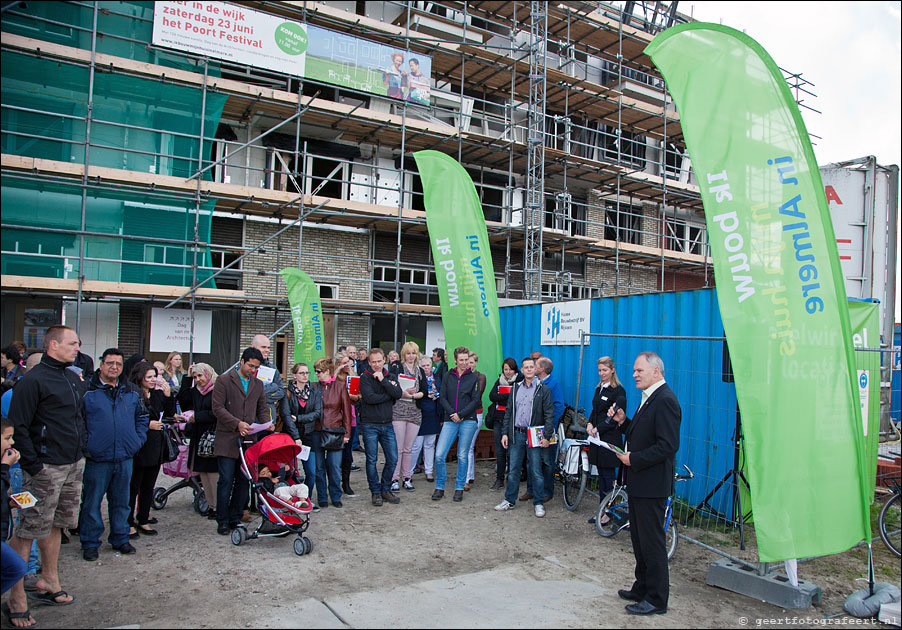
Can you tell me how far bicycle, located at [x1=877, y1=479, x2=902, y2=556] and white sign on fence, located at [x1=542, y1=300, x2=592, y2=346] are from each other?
467cm

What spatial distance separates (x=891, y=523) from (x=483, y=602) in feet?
16.1

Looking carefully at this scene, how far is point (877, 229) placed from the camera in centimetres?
1147

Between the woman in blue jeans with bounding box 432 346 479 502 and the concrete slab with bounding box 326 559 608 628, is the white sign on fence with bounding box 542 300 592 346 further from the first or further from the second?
the concrete slab with bounding box 326 559 608 628

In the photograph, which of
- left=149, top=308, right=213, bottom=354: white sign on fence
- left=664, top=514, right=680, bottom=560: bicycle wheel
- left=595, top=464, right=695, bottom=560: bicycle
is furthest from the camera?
left=149, top=308, right=213, bottom=354: white sign on fence

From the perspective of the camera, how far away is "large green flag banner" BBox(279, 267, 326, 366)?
12.5m

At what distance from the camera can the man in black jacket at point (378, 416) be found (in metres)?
7.82

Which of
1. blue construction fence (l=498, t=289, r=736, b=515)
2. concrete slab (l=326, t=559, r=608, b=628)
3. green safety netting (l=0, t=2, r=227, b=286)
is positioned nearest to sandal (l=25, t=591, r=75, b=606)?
concrete slab (l=326, t=559, r=608, b=628)

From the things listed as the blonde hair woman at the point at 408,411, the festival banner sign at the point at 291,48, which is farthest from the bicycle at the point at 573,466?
the festival banner sign at the point at 291,48

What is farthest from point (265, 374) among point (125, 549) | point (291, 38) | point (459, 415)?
point (291, 38)

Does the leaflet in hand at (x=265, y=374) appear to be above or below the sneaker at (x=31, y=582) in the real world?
above

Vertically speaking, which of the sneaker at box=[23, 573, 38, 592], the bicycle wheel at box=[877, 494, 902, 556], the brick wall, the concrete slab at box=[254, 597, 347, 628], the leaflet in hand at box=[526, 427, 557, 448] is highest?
the brick wall

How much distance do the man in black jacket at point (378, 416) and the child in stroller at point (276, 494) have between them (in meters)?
1.34

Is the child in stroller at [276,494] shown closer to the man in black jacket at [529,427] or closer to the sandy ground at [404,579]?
the sandy ground at [404,579]

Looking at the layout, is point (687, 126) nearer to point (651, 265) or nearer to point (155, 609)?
point (155, 609)
